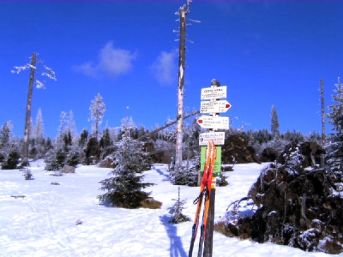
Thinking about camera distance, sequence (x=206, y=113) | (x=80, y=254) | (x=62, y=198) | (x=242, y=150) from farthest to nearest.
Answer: (x=242, y=150) → (x=62, y=198) → (x=80, y=254) → (x=206, y=113)

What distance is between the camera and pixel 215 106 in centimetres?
698

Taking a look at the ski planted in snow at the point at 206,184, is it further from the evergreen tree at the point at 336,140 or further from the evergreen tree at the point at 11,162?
the evergreen tree at the point at 11,162

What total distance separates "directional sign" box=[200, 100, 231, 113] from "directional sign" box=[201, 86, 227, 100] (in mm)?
89

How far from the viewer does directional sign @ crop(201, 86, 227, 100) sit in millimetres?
6984

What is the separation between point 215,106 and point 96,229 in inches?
222

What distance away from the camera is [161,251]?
889 centimetres

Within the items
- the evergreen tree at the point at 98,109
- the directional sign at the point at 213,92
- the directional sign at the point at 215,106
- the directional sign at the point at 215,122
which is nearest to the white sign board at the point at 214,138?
the directional sign at the point at 215,122

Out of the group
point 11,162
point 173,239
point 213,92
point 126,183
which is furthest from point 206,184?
point 11,162

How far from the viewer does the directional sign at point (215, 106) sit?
691 centimetres

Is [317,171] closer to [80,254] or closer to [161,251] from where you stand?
[161,251]

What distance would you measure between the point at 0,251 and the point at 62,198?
22.8 ft

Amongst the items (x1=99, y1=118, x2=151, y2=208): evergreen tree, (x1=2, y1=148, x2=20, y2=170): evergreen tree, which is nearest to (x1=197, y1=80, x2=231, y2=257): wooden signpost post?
(x1=99, y1=118, x2=151, y2=208): evergreen tree

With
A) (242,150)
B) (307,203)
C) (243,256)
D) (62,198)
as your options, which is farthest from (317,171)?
(242,150)

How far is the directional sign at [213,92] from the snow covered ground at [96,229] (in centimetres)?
322
